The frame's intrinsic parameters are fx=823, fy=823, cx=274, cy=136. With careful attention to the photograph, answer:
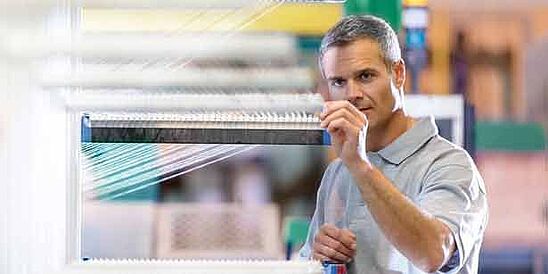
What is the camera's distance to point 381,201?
32.2 inches

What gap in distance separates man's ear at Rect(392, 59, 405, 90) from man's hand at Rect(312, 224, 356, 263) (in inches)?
12.1

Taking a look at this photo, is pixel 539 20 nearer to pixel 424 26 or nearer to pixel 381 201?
pixel 424 26

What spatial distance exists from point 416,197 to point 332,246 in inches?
8.8

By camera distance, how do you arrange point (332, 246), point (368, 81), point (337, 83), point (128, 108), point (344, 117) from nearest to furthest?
point (128, 108) < point (344, 117) < point (332, 246) < point (337, 83) < point (368, 81)

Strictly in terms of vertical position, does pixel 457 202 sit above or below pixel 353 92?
below

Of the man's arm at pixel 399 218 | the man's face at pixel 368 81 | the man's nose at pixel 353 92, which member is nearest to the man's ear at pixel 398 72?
the man's face at pixel 368 81

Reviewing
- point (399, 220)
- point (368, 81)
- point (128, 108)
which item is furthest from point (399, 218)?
point (128, 108)

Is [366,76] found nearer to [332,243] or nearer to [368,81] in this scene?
[368,81]

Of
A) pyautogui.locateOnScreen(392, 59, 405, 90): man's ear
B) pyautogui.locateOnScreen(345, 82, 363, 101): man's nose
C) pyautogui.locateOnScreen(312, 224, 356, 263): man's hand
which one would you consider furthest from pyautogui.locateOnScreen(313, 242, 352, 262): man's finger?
pyautogui.locateOnScreen(392, 59, 405, 90): man's ear

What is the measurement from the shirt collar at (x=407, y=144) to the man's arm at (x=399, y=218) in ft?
0.57

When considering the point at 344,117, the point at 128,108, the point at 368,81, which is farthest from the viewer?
the point at 368,81

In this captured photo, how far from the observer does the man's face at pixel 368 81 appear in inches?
36.8

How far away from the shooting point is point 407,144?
1035 mm

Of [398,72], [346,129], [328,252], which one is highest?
[398,72]
